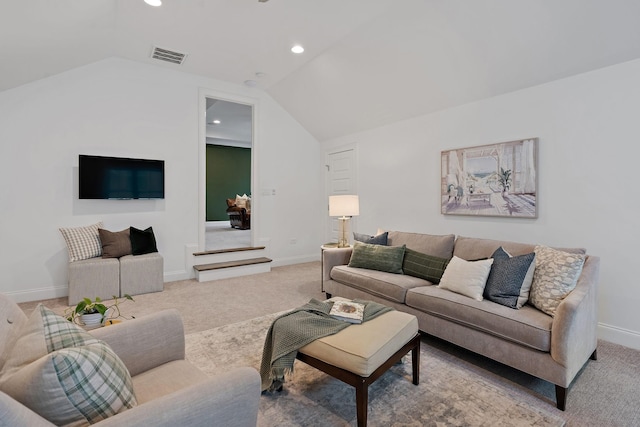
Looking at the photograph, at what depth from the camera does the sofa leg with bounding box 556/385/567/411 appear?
71.5 inches

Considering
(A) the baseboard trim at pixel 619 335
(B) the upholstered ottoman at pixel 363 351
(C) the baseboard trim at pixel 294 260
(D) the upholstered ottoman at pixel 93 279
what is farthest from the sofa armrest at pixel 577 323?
(C) the baseboard trim at pixel 294 260

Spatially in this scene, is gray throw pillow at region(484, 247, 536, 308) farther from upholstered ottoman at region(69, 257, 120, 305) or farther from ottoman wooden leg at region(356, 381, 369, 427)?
upholstered ottoman at region(69, 257, 120, 305)

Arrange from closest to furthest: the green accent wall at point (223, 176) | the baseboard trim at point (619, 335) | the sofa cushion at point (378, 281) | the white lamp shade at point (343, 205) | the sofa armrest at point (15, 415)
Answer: the sofa armrest at point (15, 415)
the baseboard trim at point (619, 335)
the sofa cushion at point (378, 281)
the white lamp shade at point (343, 205)
the green accent wall at point (223, 176)

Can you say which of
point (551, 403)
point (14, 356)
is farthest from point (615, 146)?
point (14, 356)

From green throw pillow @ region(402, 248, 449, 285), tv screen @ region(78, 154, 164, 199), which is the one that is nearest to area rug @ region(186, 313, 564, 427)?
green throw pillow @ region(402, 248, 449, 285)

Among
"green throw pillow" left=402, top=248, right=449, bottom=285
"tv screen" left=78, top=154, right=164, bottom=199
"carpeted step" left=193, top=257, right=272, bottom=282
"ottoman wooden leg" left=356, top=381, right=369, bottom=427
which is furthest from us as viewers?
"carpeted step" left=193, top=257, right=272, bottom=282

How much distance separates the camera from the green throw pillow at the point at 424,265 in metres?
2.99

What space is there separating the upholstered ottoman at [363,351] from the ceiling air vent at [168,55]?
4.09m

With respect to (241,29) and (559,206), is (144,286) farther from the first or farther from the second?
(559,206)

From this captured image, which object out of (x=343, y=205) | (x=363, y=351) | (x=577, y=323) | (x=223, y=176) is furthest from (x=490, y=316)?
(x=223, y=176)

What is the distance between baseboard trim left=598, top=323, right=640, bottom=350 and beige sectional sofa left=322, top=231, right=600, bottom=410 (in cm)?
54

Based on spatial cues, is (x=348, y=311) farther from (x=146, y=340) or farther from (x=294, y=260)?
(x=294, y=260)

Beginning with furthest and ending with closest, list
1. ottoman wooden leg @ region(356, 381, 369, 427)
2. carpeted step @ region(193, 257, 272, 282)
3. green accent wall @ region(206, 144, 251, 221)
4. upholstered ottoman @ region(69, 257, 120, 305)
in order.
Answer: green accent wall @ region(206, 144, 251, 221) → carpeted step @ region(193, 257, 272, 282) → upholstered ottoman @ region(69, 257, 120, 305) → ottoman wooden leg @ region(356, 381, 369, 427)

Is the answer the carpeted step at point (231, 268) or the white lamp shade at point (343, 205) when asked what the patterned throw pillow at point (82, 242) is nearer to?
the carpeted step at point (231, 268)
